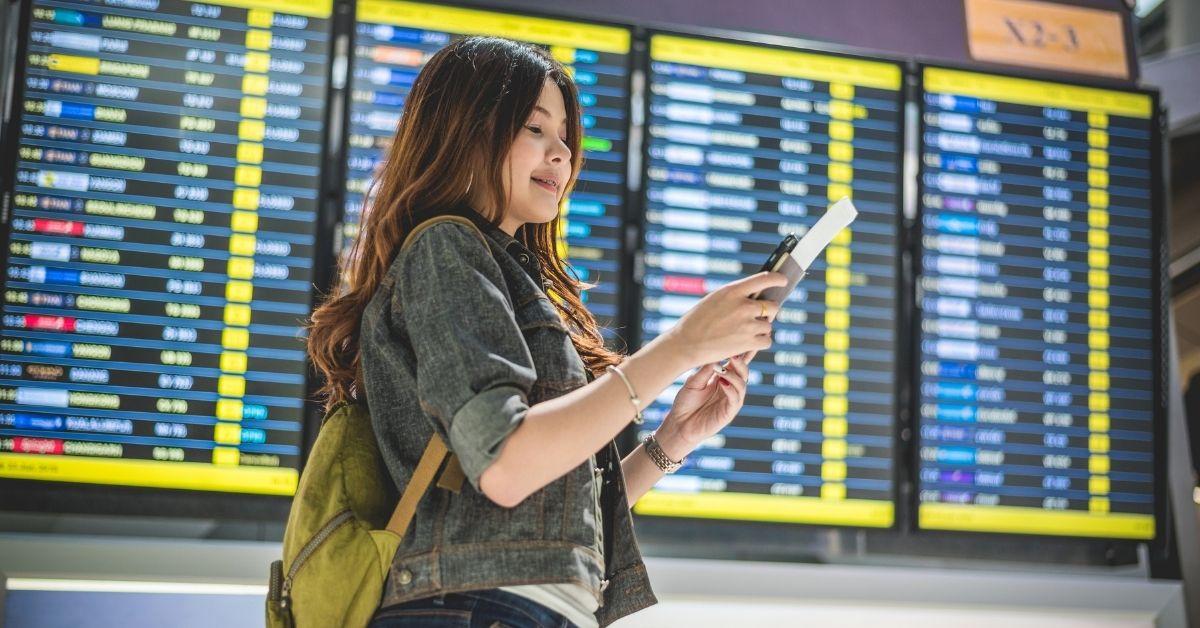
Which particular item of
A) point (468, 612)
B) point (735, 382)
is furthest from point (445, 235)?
point (735, 382)

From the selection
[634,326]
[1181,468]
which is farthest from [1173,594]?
[634,326]

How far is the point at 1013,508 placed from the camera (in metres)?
3.27

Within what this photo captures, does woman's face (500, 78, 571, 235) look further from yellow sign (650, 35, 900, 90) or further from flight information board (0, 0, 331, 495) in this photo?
yellow sign (650, 35, 900, 90)

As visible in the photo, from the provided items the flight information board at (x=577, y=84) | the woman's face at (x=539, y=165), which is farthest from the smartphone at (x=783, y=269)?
the flight information board at (x=577, y=84)

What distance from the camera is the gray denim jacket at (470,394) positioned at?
4.42ft

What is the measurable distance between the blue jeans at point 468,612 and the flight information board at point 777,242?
5.38ft

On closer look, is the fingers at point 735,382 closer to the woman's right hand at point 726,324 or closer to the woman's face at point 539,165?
the woman's right hand at point 726,324

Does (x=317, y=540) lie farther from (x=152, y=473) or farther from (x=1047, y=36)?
(x=1047, y=36)

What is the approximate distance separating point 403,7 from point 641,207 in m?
0.89

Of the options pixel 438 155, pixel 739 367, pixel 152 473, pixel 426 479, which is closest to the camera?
pixel 426 479

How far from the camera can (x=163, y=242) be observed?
2844 millimetres

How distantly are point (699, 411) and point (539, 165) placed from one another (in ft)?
1.74

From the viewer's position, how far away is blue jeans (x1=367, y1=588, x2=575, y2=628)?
139 centimetres

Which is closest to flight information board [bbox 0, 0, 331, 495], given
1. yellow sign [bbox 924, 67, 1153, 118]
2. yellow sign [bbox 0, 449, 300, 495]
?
yellow sign [bbox 0, 449, 300, 495]
